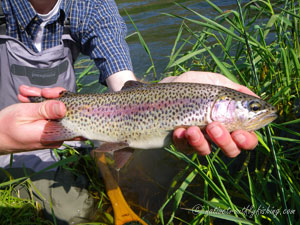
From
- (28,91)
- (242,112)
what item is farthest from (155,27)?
(242,112)

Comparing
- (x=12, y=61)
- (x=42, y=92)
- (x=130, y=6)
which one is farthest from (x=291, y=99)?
(x=130, y=6)

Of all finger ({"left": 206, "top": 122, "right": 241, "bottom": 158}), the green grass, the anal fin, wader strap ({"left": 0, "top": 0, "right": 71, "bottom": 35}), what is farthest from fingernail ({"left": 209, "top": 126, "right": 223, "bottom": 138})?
wader strap ({"left": 0, "top": 0, "right": 71, "bottom": 35})

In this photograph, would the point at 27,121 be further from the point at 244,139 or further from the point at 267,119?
the point at 267,119

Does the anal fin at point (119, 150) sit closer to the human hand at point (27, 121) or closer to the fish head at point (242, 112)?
the human hand at point (27, 121)

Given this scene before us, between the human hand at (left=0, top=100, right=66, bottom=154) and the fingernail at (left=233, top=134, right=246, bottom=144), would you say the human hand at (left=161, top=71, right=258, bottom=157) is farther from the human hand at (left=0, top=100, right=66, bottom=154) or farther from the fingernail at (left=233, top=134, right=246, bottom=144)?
the human hand at (left=0, top=100, right=66, bottom=154)

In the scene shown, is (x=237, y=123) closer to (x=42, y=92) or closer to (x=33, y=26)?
(x=42, y=92)

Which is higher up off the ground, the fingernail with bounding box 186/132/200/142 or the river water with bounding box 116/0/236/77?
the fingernail with bounding box 186/132/200/142
